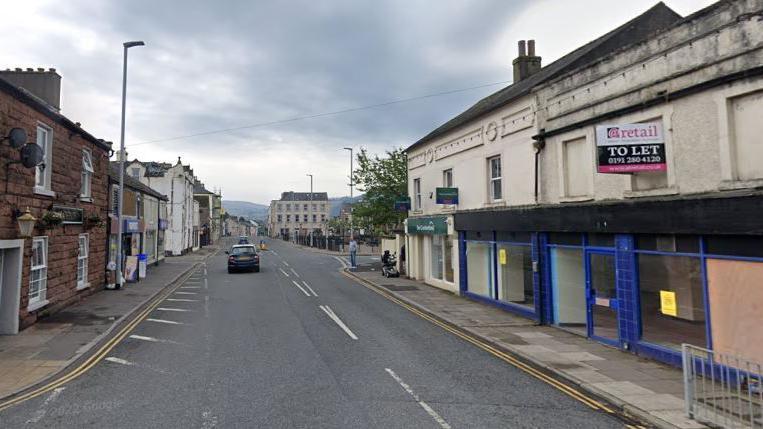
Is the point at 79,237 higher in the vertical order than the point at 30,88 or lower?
lower

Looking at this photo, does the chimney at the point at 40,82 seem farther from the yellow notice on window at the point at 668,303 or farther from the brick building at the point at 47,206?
the yellow notice on window at the point at 668,303

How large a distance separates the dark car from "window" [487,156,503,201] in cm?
1737

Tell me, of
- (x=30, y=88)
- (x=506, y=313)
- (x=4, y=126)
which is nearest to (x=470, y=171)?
(x=506, y=313)

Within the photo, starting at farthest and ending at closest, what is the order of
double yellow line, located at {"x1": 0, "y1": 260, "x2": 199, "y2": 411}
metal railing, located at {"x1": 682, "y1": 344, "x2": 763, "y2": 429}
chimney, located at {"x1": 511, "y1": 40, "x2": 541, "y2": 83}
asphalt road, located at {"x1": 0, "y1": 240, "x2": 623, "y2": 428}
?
1. chimney, located at {"x1": 511, "y1": 40, "x2": 541, "y2": 83}
2. double yellow line, located at {"x1": 0, "y1": 260, "x2": 199, "y2": 411}
3. asphalt road, located at {"x1": 0, "y1": 240, "x2": 623, "y2": 428}
4. metal railing, located at {"x1": 682, "y1": 344, "x2": 763, "y2": 429}

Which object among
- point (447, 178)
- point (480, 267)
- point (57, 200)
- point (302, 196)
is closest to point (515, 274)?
point (480, 267)

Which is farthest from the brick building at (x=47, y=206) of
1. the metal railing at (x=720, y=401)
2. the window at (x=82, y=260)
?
the metal railing at (x=720, y=401)

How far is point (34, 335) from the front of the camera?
11.1 m

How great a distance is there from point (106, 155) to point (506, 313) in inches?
670

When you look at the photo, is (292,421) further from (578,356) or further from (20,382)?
(578,356)

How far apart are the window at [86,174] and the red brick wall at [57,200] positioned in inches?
11.5

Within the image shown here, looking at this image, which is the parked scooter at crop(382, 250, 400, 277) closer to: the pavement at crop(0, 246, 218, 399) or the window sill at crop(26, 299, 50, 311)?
the pavement at crop(0, 246, 218, 399)

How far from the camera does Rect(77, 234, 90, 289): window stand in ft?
54.6

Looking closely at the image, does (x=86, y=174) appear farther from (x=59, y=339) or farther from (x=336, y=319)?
Result: (x=336, y=319)

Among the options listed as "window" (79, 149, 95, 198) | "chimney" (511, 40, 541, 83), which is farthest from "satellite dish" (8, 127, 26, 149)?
"chimney" (511, 40, 541, 83)
